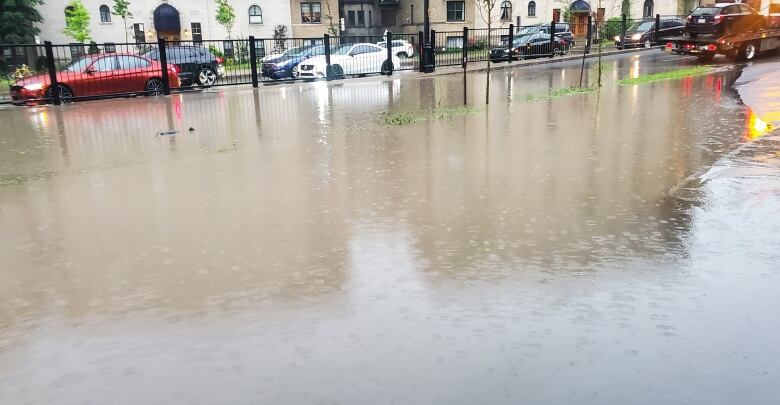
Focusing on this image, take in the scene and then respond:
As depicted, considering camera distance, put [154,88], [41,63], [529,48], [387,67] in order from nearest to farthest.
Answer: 1. [41,63]
2. [154,88]
3. [387,67]
4. [529,48]

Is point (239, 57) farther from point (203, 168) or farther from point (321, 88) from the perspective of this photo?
point (203, 168)

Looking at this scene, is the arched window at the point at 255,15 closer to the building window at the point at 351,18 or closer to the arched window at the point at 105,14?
the arched window at the point at 105,14

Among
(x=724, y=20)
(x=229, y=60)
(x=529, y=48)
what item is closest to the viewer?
(x=724, y=20)

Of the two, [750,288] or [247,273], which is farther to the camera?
[247,273]

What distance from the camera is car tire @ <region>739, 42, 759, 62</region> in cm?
2342

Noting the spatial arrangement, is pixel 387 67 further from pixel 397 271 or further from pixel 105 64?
pixel 397 271

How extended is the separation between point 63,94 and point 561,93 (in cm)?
1324

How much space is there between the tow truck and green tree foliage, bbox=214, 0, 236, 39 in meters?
33.6

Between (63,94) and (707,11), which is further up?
(707,11)

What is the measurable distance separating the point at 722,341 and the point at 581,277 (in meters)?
1.08

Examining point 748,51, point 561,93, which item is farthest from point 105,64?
point 748,51

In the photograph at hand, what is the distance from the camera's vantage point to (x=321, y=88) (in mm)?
20281

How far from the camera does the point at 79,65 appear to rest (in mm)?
17703

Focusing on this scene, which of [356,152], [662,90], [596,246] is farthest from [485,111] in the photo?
[596,246]
